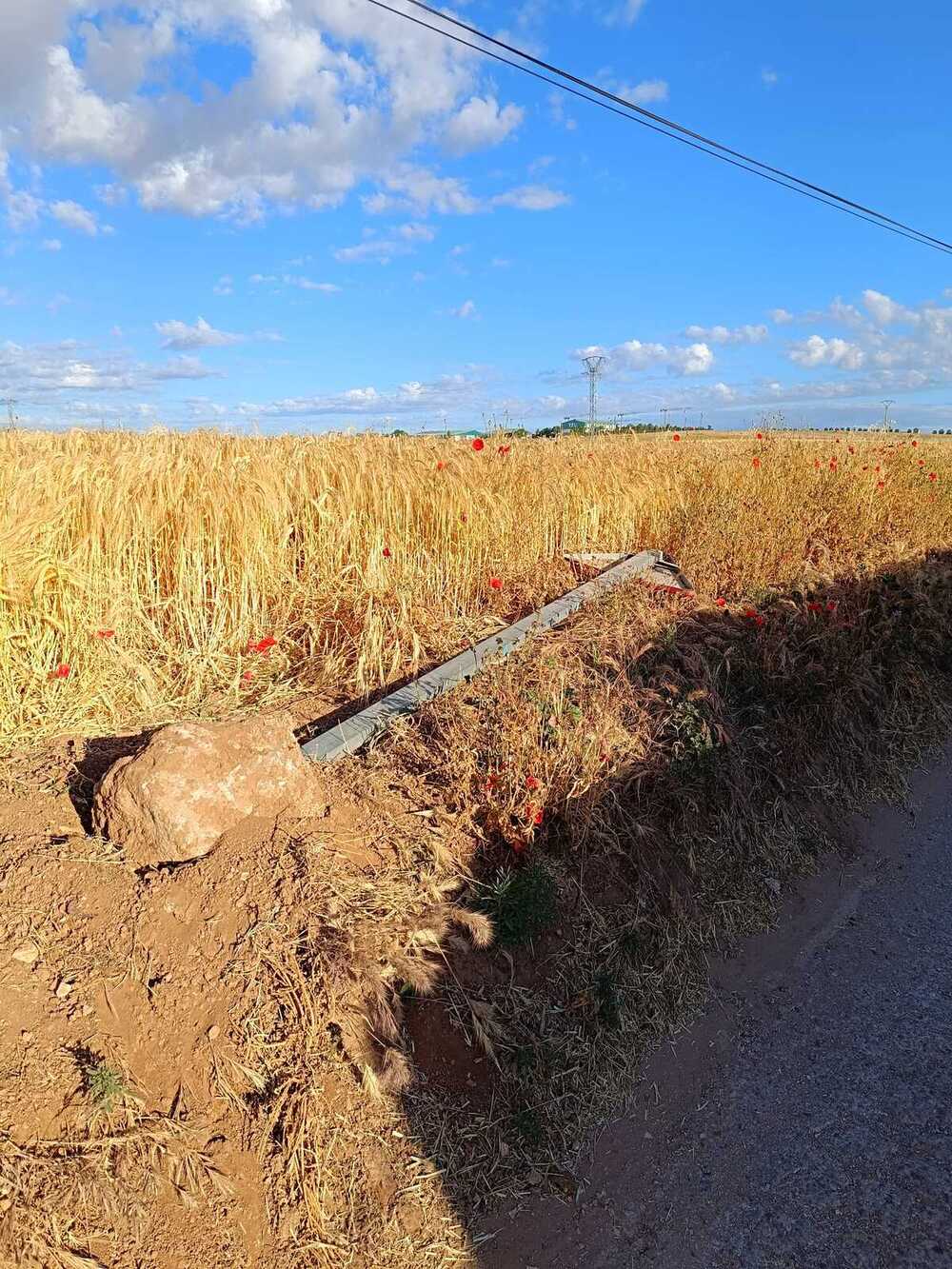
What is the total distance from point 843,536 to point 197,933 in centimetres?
628

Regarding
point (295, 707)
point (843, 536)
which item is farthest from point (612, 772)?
point (843, 536)

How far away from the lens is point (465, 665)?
3812mm

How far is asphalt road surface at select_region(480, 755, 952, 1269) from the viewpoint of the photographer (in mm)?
2195

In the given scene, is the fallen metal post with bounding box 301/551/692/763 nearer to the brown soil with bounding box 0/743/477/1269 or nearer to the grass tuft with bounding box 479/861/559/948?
the brown soil with bounding box 0/743/477/1269

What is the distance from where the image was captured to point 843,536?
6746 millimetres

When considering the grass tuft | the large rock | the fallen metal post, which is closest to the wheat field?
the fallen metal post

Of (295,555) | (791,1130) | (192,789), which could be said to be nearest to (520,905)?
(791,1130)

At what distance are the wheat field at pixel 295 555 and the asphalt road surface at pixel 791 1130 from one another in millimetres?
2187

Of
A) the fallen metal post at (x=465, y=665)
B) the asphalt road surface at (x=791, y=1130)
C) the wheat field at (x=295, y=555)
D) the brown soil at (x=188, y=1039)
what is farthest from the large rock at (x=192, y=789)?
the asphalt road surface at (x=791, y=1130)

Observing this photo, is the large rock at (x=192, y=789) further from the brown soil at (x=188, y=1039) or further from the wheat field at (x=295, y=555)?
the wheat field at (x=295, y=555)

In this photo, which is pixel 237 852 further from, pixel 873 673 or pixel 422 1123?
pixel 873 673

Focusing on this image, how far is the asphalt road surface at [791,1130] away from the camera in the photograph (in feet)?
7.20

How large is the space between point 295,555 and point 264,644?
102 centimetres

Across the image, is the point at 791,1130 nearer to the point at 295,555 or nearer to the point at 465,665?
the point at 465,665
